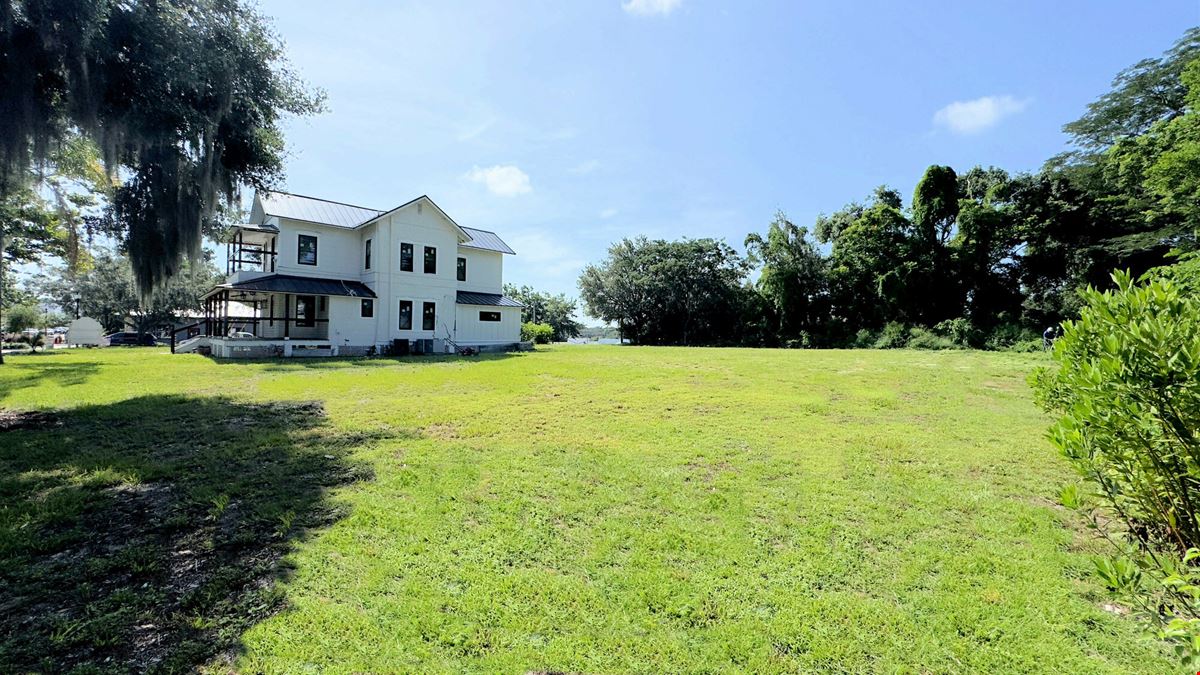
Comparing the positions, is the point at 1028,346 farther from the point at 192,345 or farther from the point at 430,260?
the point at 192,345

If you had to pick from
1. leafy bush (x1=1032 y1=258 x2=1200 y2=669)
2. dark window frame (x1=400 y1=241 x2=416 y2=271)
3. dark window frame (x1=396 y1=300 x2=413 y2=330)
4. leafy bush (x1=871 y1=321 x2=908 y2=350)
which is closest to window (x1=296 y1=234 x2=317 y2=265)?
dark window frame (x1=400 y1=241 x2=416 y2=271)

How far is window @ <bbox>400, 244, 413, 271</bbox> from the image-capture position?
2145cm

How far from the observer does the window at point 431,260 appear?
22203mm

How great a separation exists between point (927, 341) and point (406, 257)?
82.1 ft

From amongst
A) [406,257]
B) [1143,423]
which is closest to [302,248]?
[406,257]

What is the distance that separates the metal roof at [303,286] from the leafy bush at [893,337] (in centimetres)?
2531

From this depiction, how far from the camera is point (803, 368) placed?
→ 13.4 m

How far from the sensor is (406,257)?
21641 millimetres

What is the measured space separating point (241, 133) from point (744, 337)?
31.4 meters

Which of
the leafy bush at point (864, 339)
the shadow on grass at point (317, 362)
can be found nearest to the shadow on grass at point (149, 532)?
the shadow on grass at point (317, 362)

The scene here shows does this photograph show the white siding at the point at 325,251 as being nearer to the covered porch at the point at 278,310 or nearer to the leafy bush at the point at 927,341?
the covered porch at the point at 278,310

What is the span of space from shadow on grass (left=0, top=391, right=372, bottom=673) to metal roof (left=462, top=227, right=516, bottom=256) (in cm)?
1878

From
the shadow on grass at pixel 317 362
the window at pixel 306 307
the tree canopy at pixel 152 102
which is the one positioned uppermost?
the tree canopy at pixel 152 102

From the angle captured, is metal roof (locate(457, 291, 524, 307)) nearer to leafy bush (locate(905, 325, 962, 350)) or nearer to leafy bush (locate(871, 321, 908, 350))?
leafy bush (locate(871, 321, 908, 350))
